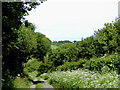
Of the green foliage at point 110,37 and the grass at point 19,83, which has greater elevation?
the green foliage at point 110,37

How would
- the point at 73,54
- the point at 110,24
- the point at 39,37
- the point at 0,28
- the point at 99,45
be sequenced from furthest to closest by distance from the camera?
the point at 39,37 → the point at 73,54 → the point at 99,45 → the point at 110,24 → the point at 0,28

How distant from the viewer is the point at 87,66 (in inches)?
616

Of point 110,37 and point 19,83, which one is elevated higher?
point 110,37

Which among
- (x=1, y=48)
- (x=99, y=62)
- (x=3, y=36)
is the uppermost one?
(x=3, y=36)

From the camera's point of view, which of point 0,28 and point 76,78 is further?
point 76,78

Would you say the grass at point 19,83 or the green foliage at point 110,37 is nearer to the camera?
the grass at point 19,83

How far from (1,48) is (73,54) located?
2442 cm

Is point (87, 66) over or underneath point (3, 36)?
underneath

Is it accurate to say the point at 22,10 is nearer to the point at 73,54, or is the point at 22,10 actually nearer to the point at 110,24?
the point at 110,24

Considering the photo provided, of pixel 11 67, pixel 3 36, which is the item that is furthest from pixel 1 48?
pixel 11 67

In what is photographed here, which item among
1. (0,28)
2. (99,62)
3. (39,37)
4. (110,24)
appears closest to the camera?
(0,28)

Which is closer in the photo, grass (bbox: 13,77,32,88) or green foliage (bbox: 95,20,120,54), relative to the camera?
grass (bbox: 13,77,32,88)

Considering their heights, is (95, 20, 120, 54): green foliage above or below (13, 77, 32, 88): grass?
above

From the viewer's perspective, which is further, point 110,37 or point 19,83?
point 110,37
